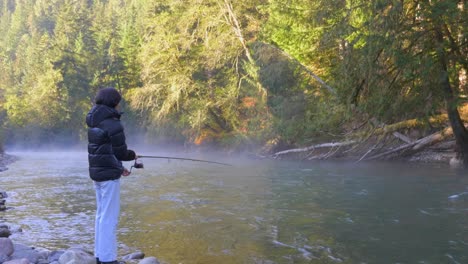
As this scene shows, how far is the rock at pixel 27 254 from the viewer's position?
5.35 m

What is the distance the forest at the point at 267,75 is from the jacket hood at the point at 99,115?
8.52m

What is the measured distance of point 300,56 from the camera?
22109 mm

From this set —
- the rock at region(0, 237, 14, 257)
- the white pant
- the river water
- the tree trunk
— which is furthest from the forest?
the rock at region(0, 237, 14, 257)

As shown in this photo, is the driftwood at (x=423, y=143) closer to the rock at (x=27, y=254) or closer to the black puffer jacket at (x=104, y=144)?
the black puffer jacket at (x=104, y=144)

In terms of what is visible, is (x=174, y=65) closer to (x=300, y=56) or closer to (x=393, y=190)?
(x=300, y=56)

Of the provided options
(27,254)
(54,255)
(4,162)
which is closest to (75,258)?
(54,255)

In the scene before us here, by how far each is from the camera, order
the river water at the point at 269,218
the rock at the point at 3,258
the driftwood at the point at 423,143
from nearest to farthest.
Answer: the rock at the point at 3,258 → the river water at the point at 269,218 → the driftwood at the point at 423,143

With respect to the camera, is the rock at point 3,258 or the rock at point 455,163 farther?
the rock at point 455,163

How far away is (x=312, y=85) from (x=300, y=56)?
146cm

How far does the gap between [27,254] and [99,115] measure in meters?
1.98

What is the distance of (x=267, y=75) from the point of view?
23.3 metres

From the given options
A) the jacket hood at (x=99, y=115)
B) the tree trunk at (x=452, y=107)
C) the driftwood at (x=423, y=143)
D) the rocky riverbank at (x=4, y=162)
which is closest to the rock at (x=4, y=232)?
the jacket hood at (x=99, y=115)

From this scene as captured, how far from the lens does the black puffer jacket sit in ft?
15.3

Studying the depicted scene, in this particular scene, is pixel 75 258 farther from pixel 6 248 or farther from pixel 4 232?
pixel 4 232
